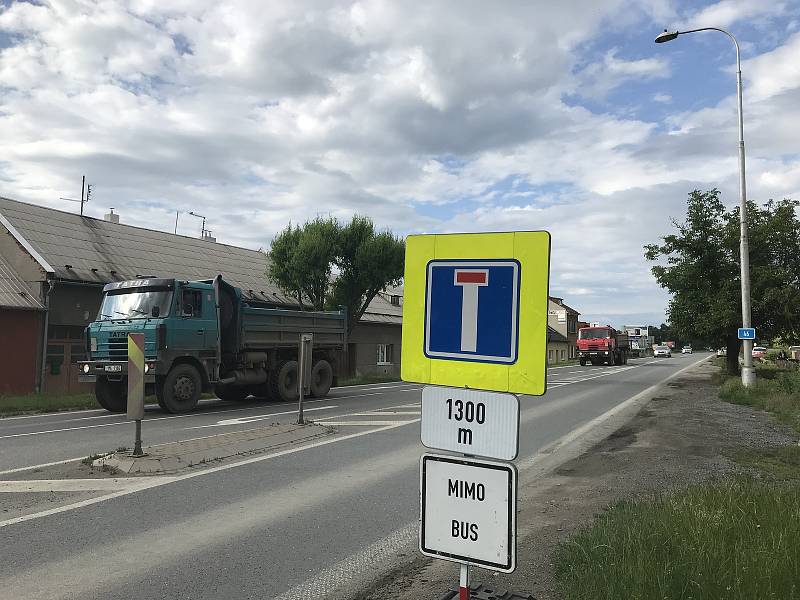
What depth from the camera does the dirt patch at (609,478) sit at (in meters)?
4.29

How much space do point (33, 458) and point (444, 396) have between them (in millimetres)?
7947

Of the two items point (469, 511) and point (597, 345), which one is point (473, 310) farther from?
point (597, 345)

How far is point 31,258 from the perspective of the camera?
71.9 ft

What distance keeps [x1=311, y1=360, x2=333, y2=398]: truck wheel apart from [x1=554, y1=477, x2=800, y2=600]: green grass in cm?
1412

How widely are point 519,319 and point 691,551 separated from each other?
224 cm

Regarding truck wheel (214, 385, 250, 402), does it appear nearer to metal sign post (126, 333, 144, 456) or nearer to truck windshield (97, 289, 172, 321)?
truck windshield (97, 289, 172, 321)

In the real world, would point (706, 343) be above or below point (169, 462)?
above

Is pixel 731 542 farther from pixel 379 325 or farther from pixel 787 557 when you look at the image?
pixel 379 325

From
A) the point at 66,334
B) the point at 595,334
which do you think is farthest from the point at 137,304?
the point at 595,334

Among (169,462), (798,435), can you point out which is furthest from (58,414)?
(798,435)

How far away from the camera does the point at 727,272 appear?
26469 mm

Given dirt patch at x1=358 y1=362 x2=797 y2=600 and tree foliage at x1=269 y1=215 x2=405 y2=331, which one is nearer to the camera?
dirt patch at x1=358 y1=362 x2=797 y2=600

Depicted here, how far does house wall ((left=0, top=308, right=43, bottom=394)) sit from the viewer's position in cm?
2017

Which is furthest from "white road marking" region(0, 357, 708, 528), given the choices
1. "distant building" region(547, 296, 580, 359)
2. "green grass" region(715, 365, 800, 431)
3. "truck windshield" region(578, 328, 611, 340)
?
"distant building" region(547, 296, 580, 359)
